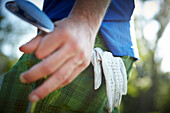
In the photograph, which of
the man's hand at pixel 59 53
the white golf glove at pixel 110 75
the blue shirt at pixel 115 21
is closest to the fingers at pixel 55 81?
the man's hand at pixel 59 53

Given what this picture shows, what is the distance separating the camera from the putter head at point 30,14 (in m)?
0.68

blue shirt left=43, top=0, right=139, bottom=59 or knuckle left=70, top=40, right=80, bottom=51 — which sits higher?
knuckle left=70, top=40, right=80, bottom=51

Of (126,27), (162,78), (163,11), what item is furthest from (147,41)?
(126,27)

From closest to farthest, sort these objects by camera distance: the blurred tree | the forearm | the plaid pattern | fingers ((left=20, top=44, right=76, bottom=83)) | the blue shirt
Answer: fingers ((left=20, top=44, right=76, bottom=83))
the forearm
the plaid pattern
the blue shirt
the blurred tree

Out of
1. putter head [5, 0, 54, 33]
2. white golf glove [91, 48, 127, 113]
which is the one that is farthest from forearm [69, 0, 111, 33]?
white golf glove [91, 48, 127, 113]

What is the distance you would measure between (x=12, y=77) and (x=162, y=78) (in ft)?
78.4

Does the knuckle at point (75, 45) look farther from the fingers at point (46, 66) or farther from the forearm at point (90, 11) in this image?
the forearm at point (90, 11)

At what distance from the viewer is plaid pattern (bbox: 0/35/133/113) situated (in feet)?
3.86

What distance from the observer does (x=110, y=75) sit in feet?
4.02

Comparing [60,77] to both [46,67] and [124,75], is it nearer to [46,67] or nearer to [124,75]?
[46,67]

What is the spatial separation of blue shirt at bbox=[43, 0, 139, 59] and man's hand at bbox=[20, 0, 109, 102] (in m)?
0.58

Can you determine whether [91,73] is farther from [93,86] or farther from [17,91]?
[17,91]

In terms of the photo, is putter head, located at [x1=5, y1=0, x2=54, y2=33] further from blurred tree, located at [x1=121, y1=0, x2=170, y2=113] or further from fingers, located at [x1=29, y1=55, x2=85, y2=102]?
blurred tree, located at [x1=121, y1=0, x2=170, y2=113]

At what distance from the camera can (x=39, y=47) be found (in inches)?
26.0
